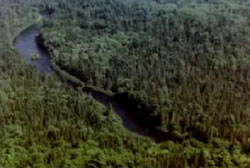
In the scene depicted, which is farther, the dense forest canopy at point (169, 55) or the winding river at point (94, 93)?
the winding river at point (94, 93)

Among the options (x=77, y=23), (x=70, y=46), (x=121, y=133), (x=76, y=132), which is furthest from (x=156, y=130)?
(x=77, y=23)

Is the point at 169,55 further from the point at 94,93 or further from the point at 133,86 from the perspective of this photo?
the point at 94,93

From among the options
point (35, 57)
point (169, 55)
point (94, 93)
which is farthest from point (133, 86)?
point (35, 57)

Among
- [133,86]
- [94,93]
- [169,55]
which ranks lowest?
[94,93]

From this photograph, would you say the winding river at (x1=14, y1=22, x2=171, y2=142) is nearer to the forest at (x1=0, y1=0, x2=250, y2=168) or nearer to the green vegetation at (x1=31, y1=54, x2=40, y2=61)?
the green vegetation at (x1=31, y1=54, x2=40, y2=61)

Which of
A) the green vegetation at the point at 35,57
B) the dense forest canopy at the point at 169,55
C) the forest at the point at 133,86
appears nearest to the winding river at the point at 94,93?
the green vegetation at the point at 35,57

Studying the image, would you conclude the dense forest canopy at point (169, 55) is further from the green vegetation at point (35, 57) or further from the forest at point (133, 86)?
the green vegetation at point (35, 57)
